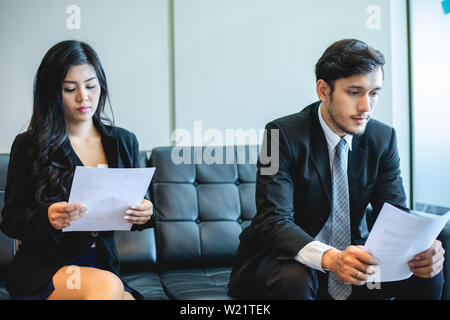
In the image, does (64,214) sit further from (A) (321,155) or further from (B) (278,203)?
(A) (321,155)

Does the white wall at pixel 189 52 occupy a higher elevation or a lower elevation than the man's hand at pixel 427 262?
higher

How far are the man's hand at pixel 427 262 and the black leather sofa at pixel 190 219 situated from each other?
88cm

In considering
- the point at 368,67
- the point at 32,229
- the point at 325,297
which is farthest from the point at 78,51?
the point at 325,297

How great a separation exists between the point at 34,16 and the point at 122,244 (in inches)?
53.3

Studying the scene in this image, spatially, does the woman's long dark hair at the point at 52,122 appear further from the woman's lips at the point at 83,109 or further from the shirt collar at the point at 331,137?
the shirt collar at the point at 331,137

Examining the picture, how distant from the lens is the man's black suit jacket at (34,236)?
1487 millimetres

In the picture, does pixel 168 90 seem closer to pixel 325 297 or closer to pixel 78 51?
pixel 78 51

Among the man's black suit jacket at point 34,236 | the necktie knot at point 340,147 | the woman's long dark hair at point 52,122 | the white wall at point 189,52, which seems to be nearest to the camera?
the man's black suit jacket at point 34,236

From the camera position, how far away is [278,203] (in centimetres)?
160

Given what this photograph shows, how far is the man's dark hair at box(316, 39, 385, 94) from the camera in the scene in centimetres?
163

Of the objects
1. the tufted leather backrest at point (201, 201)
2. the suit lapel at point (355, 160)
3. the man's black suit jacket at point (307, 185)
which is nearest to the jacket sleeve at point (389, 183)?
the man's black suit jacket at point (307, 185)

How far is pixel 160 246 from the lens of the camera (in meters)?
2.25

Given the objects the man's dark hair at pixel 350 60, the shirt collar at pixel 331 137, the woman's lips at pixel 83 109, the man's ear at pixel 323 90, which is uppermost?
the man's dark hair at pixel 350 60

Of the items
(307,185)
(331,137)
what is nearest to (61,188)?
(307,185)
